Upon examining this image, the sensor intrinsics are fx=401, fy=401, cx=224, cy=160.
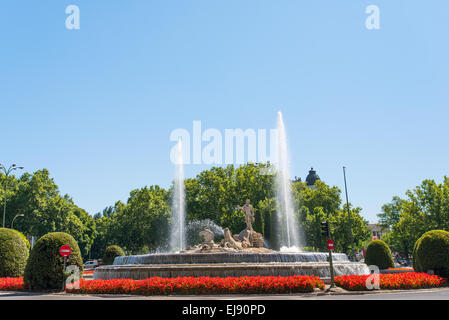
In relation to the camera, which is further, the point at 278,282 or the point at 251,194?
the point at 251,194

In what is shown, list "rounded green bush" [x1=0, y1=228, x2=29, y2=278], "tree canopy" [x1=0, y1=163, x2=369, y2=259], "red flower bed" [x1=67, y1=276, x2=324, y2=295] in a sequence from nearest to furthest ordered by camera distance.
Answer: "red flower bed" [x1=67, y1=276, x2=324, y2=295] → "rounded green bush" [x1=0, y1=228, x2=29, y2=278] → "tree canopy" [x1=0, y1=163, x2=369, y2=259]

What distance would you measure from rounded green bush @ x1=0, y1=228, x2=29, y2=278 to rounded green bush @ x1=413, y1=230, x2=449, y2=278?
85.5ft

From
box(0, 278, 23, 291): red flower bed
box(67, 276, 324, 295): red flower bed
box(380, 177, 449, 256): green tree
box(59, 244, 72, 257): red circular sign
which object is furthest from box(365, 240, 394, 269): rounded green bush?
box(0, 278, 23, 291): red flower bed

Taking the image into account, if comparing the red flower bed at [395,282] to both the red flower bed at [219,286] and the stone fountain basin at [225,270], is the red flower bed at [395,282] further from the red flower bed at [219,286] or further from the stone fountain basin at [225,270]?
the stone fountain basin at [225,270]

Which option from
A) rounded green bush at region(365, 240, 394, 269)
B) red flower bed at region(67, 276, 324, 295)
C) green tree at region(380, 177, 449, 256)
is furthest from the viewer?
green tree at region(380, 177, 449, 256)

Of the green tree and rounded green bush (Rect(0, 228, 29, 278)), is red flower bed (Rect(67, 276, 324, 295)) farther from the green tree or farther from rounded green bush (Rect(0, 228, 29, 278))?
the green tree

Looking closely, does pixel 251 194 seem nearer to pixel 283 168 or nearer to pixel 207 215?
pixel 207 215

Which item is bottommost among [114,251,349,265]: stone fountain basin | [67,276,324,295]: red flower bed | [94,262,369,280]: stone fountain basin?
[67,276,324,295]: red flower bed

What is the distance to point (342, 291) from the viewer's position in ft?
58.5

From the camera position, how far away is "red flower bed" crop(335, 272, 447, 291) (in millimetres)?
18250

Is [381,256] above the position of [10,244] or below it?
below

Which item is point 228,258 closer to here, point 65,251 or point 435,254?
point 65,251
